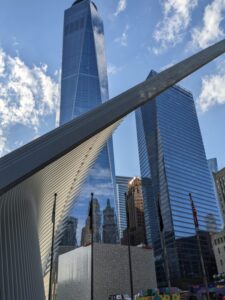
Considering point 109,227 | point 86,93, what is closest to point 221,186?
point 109,227

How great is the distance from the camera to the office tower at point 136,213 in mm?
135000

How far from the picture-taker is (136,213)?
148125 millimetres

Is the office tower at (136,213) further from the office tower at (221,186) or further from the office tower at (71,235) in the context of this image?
the office tower at (221,186)

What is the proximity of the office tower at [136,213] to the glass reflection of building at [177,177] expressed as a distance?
491 centimetres

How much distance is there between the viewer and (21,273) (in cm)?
1359

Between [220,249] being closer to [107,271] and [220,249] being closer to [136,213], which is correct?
[107,271]

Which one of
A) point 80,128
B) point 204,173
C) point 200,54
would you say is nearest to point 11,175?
point 80,128

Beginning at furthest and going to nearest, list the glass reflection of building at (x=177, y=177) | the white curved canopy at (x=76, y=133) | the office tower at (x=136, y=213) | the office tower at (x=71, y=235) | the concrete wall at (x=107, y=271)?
the office tower at (x=136, y=213), the office tower at (x=71, y=235), the glass reflection of building at (x=177, y=177), the concrete wall at (x=107, y=271), the white curved canopy at (x=76, y=133)

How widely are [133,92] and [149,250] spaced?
6272 centimetres

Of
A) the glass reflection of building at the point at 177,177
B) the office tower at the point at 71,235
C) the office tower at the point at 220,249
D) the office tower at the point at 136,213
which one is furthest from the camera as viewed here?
the office tower at the point at 136,213

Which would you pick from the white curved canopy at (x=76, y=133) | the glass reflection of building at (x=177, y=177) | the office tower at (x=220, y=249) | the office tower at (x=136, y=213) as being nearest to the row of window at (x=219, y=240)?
the office tower at (x=220, y=249)

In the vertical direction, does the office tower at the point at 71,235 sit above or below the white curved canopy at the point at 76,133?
above

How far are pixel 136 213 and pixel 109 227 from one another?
44.9ft

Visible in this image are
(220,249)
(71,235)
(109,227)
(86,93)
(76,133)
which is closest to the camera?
(76,133)
